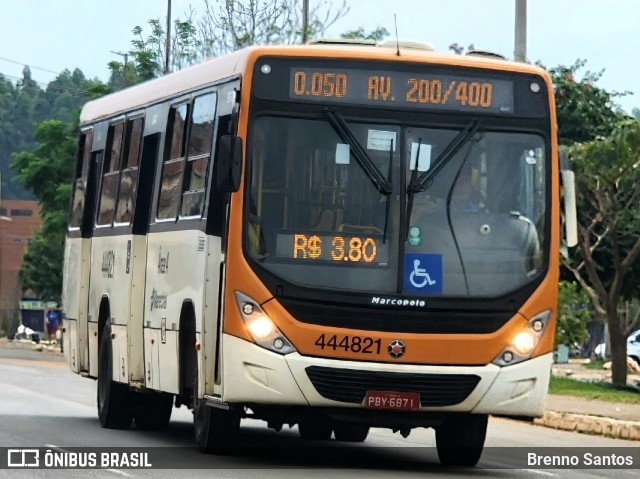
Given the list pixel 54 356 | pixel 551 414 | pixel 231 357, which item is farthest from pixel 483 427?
pixel 54 356

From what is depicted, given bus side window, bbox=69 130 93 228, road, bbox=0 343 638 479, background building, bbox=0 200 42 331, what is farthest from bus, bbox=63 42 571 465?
background building, bbox=0 200 42 331

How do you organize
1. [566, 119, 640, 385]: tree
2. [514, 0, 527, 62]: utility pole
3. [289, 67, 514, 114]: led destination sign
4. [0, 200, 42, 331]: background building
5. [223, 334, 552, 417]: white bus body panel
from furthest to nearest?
[0, 200, 42, 331]: background building < [566, 119, 640, 385]: tree < [514, 0, 527, 62]: utility pole < [289, 67, 514, 114]: led destination sign < [223, 334, 552, 417]: white bus body panel

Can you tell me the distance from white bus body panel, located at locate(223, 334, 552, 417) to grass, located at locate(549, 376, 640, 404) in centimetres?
1358

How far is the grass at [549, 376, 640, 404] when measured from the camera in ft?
92.6

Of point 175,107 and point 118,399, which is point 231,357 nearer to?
point 175,107

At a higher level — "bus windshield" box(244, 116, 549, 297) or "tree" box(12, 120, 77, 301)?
"tree" box(12, 120, 77, 301)

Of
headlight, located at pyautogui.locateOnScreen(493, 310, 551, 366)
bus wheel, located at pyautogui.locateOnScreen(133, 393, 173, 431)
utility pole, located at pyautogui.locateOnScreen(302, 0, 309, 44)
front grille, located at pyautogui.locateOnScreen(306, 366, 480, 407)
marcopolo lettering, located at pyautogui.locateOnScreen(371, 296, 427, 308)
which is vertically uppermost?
utility pole, located at pyautogui.locateOnScreen(302, 0, 309, 44)

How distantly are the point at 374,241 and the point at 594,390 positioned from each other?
1782 cm

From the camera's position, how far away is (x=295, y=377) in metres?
13.7

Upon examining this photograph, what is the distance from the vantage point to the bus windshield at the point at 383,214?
1400cm

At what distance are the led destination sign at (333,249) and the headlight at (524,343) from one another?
119cm

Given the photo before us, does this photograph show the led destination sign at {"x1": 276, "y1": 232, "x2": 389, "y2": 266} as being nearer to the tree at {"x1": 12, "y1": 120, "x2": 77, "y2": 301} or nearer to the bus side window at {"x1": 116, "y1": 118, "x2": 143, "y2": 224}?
the bus side window at {"x1": 116, "y1": 118, "x2": 143, "y2": 224}

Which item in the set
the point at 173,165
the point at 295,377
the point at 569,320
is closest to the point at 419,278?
the point at 295,377

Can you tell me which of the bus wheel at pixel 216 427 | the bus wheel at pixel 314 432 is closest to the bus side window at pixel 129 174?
the bus wheel at pixel 314 432
